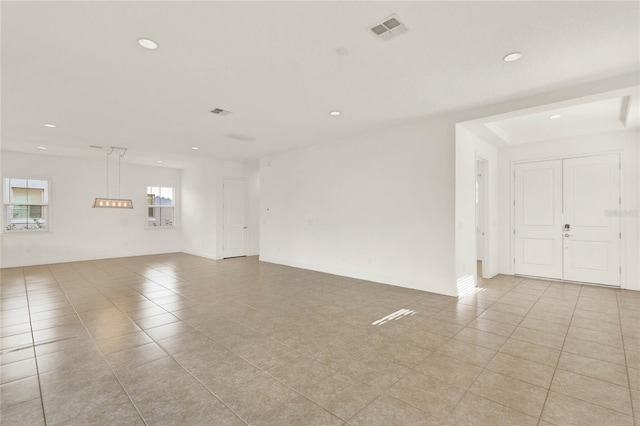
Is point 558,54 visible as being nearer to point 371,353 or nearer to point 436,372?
point 436,372

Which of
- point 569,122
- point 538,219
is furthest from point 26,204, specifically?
point 569,122

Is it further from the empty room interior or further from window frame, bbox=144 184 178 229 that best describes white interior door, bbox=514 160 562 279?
window frame, bbox=144 184 178 229

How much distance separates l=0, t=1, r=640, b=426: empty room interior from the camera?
2.21 m

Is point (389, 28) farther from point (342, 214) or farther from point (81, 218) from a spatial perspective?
point (81, 218)

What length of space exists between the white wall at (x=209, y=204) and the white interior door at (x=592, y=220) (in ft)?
25.2

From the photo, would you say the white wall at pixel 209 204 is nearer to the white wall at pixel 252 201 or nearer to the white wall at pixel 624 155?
the white wall at pixel 252 201

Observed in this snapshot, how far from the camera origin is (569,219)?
552cm

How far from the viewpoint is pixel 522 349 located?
289cm

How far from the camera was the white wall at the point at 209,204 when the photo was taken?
8.59 m

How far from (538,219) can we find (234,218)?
7520 millimetres

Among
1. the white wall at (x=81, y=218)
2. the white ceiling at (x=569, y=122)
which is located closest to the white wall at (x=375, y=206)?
the white ceiling at (x=569, y=122)

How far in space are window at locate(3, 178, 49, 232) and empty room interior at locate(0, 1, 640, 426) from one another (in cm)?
Answer: 5

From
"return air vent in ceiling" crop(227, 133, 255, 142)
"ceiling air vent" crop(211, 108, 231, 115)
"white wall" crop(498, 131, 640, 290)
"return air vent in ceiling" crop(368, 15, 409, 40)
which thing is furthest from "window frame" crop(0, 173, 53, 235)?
"white wall" crop(498, 131, 640, 290)

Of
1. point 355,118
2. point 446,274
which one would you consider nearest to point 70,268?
point 355,118
